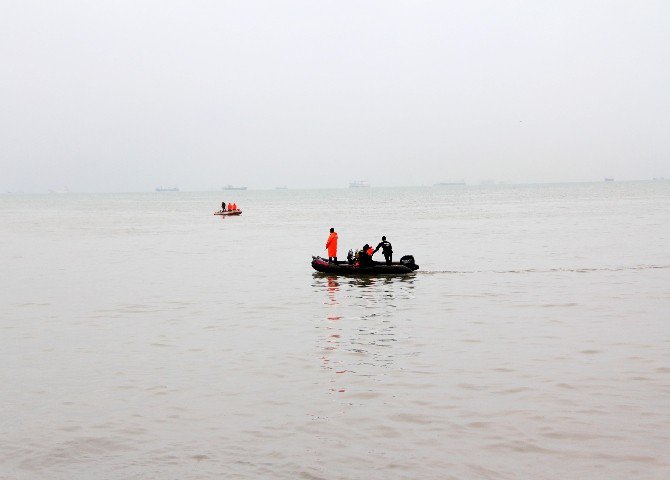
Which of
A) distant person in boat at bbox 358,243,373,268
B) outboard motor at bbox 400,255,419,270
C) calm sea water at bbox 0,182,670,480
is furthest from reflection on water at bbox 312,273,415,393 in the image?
outboard motor at bbox 400,255,419,270

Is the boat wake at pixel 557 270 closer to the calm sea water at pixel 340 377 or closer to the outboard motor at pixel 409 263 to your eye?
the calm sea water at pixel 340 377

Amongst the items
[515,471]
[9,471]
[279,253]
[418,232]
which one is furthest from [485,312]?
[418,232]

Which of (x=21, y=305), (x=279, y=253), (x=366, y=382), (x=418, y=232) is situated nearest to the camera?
(x=366, y=382)

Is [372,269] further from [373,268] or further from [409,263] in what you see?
[409,263]

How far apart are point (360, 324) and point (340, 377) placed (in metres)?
5.32

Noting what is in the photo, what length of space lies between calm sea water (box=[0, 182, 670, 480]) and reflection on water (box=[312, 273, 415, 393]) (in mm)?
80

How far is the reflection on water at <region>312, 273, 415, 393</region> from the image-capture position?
14080 mm

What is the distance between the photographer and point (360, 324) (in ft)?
60.7

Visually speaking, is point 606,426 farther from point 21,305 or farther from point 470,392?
point 21,305

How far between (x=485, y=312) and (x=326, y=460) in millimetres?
11587

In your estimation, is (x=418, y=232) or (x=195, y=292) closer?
(x=195, y=292)

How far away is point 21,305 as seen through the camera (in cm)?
2291

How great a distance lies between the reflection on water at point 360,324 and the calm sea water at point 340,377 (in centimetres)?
8

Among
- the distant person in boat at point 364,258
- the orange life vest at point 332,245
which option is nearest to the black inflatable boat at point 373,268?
the distant person in boat at point 364,258
